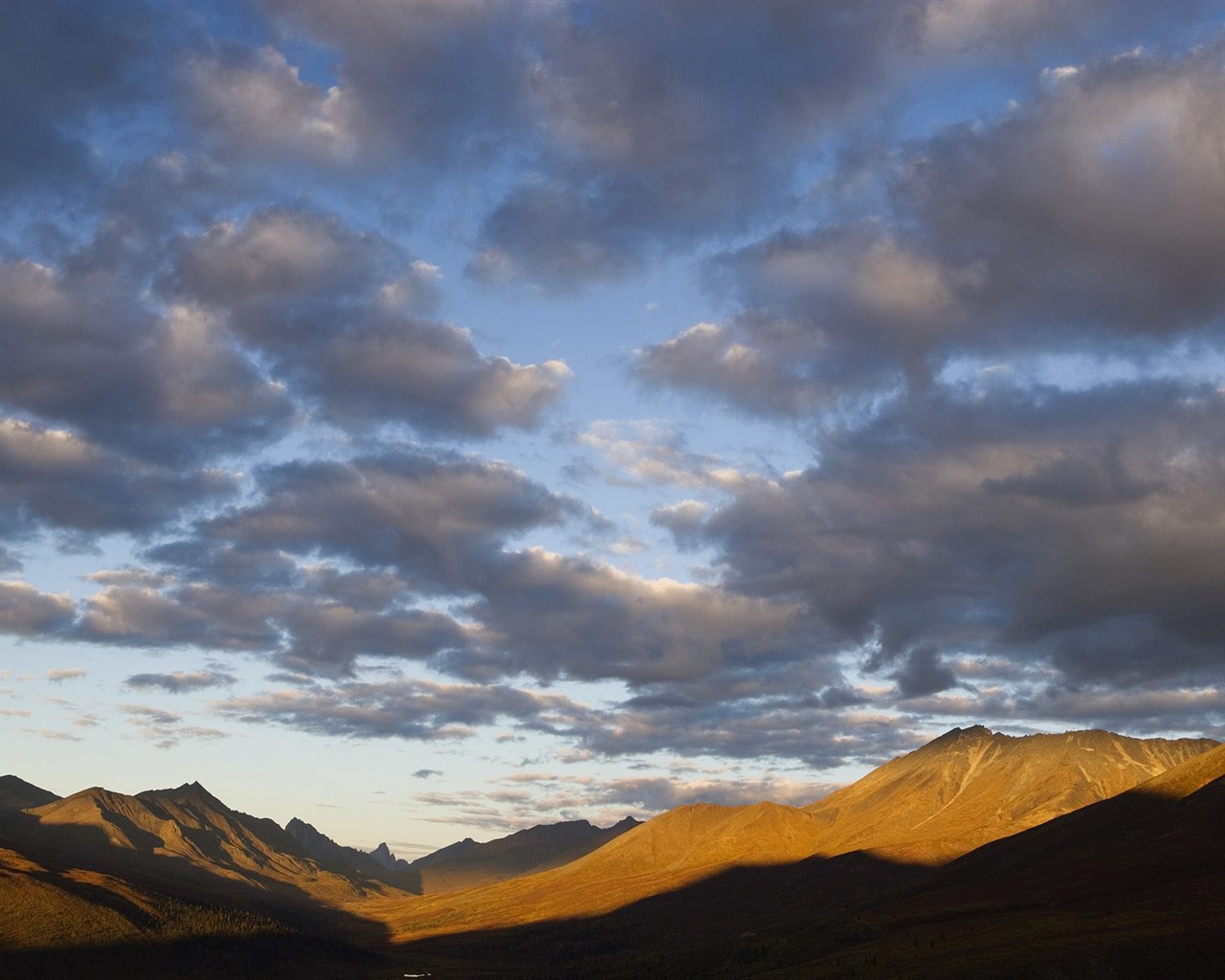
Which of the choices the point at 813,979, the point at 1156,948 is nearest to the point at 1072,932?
the point at 1156,948

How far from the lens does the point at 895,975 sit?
18412cm

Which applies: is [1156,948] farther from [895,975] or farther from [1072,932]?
[895,975]

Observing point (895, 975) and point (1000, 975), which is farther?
point (895, 975)

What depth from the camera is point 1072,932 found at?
192m

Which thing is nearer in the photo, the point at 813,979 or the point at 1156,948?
the point at 1156,948

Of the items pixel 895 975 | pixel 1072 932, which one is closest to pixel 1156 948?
pixel 1072 932

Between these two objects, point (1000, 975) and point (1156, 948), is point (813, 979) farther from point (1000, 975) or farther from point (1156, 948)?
point (1156, 948)

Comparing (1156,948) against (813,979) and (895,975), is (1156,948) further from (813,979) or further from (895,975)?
(813,979)

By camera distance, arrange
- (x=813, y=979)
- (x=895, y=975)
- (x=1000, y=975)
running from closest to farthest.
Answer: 1. (x=1000, y=975)
2. (x=895, y=975)
3. (x=813, y=979)

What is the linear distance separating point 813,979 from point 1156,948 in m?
55.0

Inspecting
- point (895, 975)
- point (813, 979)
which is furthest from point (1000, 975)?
point (813, 979)

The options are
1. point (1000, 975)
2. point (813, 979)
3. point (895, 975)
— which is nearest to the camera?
point (1000, 975)

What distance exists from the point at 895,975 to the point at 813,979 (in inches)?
764

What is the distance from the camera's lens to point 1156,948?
172 m
